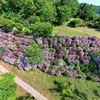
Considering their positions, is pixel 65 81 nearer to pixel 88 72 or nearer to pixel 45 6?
pixel 88 72

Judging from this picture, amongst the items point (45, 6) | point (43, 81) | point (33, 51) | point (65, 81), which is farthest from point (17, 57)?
point (45, 6)

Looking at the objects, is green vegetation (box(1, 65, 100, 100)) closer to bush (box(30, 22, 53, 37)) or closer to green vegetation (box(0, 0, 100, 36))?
bush (box(30, 22, 53, 37))

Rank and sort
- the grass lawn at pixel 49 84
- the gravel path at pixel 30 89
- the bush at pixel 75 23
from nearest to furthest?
the gravel path at pixel 30 89
the grass lawn at pixel 49 84
the bush at pixel 75 23

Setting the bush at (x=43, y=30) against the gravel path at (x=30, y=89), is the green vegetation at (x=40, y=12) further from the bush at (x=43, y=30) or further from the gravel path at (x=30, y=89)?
the gravel path at (x=30, y=89)

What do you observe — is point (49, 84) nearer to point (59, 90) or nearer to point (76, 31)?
point (59, 90)

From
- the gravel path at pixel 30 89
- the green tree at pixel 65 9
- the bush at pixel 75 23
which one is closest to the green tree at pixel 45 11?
the green tree at pixel 65 9

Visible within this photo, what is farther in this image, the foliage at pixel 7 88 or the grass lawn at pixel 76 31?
the grass lawn at pixel 76 31
